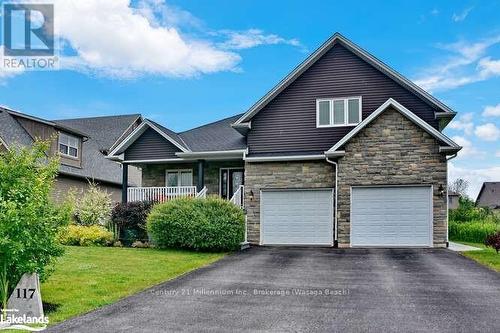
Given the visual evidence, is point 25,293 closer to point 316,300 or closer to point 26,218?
point 26,218

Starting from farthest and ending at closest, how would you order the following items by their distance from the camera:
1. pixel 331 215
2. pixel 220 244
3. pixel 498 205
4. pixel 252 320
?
pixel 498 205
pixel 331 215
pixel 220 244
pixel 252 320

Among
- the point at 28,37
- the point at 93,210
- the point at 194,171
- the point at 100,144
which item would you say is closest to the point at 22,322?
the point at 28,37

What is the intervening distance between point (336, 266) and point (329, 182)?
5.78 metres

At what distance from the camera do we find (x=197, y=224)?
15383 mm

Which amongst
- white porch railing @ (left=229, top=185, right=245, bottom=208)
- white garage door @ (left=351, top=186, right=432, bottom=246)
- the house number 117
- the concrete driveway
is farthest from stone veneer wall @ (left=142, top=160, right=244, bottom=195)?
the house number 117

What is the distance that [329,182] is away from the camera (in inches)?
706

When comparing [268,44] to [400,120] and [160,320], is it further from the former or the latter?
[160,320]

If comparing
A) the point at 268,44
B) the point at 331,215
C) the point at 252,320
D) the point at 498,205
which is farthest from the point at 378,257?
the point at 498,205

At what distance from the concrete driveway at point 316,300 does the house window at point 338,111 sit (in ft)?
22.7

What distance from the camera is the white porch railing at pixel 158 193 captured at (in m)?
19.6

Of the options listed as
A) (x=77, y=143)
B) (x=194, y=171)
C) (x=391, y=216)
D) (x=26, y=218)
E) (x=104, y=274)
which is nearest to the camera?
(x=26, y=218)

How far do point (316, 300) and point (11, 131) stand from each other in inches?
779

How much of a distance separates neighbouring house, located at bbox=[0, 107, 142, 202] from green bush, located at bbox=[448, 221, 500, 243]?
1884cm

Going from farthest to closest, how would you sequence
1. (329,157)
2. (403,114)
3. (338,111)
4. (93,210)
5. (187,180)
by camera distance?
1. (187,180)
2. (93,210)
3. (338,111)
4. (329,157)
5. (403,114)
